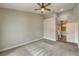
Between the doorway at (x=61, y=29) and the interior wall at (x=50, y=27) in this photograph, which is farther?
the doorway at (x=61, y=29)

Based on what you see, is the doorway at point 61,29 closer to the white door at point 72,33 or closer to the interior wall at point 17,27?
the white door at point 72,33

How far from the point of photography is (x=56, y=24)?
6125 mm

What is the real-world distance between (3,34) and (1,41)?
0.35 meters

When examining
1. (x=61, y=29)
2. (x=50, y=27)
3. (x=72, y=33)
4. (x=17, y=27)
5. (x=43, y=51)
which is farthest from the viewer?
(x=61, y=29)

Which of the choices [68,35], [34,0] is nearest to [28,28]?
[68,35]

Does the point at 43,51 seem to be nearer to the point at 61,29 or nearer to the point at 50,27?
the point at 50,27

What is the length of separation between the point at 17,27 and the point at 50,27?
9.54ft

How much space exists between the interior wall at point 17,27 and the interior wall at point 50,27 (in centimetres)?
70

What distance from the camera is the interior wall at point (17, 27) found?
3.80 metres

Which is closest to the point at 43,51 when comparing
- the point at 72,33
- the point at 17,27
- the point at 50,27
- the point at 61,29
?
the point at 17,27

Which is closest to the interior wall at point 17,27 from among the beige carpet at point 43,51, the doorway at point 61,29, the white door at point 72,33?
the beige carpet at point 43,51

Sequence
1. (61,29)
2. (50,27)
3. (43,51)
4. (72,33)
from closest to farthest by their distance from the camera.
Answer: (43,51) → (72,33) → (50,27) → (61,29)

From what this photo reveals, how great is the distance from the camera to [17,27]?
453 centimetres

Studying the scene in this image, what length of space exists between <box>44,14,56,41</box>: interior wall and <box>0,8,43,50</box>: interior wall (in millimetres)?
700
